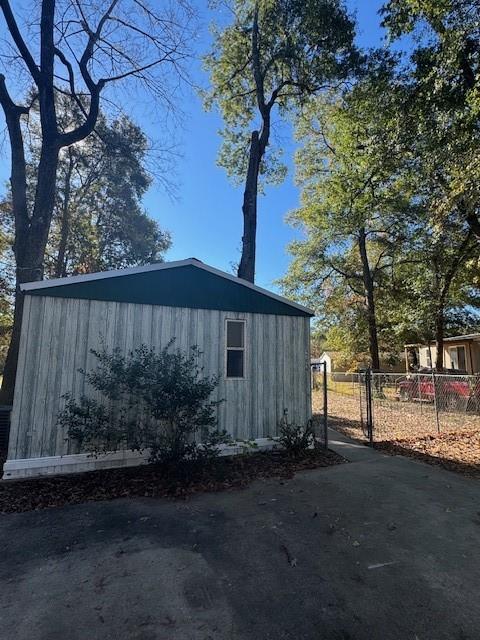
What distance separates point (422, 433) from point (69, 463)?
7.87 m

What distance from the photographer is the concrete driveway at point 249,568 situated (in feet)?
7.84

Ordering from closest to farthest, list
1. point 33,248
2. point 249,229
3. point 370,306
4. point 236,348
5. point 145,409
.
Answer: point 145,409
point 236,348
point 33,248
point 249,229
point 370,306

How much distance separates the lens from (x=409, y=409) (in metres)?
11.6

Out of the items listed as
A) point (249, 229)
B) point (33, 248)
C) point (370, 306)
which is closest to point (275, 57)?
point (249, 229)

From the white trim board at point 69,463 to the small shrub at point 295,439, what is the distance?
107cm

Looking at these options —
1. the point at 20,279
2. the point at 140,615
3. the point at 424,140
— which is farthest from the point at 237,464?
the point at 424,140

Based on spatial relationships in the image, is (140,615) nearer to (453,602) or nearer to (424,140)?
(453,602)

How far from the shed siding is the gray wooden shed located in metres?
0.02

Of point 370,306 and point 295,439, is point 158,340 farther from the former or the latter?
point 370,306

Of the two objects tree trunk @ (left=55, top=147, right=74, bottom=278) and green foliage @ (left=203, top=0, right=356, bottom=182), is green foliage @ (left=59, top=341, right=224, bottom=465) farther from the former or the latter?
tree trunk @ (left=55, top=147, right=74, bottom=278)

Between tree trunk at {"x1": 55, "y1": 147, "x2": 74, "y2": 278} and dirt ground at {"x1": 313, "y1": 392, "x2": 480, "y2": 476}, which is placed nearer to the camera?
dirt ground at {"x1": 313, "y1": 392, "x2": 480, "y2": 476}

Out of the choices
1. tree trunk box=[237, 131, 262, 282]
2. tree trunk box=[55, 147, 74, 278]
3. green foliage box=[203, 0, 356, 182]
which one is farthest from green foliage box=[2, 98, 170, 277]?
tree trunk box=[237, 131, 262, 282]

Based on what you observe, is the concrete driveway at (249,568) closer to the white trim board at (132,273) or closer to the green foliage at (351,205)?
the white trim board at (132,273)

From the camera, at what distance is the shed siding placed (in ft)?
17.8
